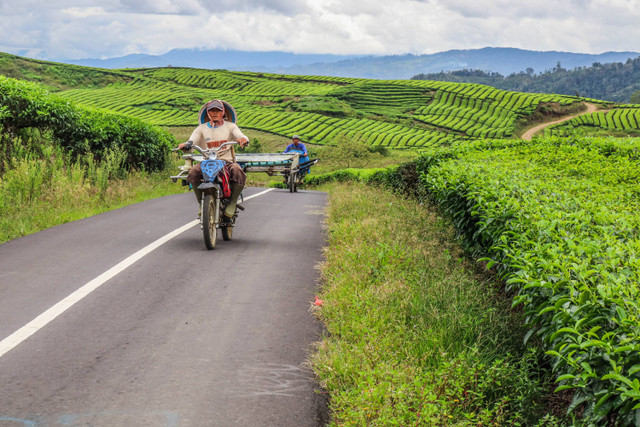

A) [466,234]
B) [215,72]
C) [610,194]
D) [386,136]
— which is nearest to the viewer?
[610,194]

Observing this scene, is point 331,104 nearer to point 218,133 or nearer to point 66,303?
point 218,133

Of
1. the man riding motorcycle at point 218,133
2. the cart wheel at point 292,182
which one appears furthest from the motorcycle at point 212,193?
the cart wheel at point 292,182

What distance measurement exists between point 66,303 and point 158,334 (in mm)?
1348

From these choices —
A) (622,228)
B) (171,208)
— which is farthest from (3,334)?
(171,208)

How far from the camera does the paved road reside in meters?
3.99

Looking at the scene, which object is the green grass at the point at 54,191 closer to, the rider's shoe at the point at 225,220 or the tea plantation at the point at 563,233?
the tea plantation at the point at 563,233

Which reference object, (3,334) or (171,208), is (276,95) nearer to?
(171,208)

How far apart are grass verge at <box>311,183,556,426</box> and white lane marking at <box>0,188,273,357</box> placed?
2482 millimetres

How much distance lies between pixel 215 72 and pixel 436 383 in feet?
427

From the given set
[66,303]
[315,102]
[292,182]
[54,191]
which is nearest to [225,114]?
[54,191]

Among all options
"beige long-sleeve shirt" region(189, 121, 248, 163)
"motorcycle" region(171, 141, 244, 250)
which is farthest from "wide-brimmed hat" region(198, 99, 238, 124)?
"motorcycle" region(171, 141, 244, 250)

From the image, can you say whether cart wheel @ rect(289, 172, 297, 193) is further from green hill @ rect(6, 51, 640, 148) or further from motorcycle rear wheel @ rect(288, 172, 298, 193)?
green hill @ rect(6, 51, 640, 148)

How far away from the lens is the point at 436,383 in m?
4.11

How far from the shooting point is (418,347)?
4797 mm
